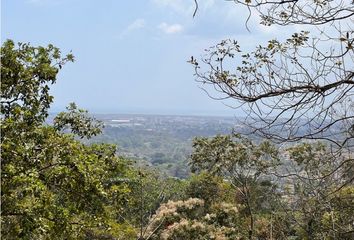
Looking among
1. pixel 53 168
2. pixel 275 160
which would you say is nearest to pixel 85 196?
pixel 53 168

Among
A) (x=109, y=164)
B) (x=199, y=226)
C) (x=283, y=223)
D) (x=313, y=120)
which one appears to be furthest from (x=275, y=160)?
(x=313, y=120)

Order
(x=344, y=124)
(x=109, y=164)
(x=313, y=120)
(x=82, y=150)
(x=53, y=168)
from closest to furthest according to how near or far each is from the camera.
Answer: (x=313, y=120)
(x=344, y=124)
(x=53, y=168)
(x=82, y=150)
(x=109, y=164)

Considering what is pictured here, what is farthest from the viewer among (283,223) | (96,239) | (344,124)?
(283,223)

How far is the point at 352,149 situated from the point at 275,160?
1120 centimetres

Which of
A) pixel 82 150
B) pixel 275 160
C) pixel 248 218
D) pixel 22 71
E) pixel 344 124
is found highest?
pixel 22 71

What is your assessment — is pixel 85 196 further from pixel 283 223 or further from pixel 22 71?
pixel 283 223

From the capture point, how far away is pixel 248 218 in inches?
637

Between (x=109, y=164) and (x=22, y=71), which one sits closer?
(x=22, y=71)

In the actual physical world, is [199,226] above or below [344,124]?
below

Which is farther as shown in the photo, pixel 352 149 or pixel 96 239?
pixel 96 239

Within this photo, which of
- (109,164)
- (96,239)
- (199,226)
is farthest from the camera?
(96,239)

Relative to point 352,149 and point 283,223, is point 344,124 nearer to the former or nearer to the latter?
point 352,149

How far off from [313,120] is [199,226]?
905 centimetres

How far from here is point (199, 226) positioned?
38.8 feet
